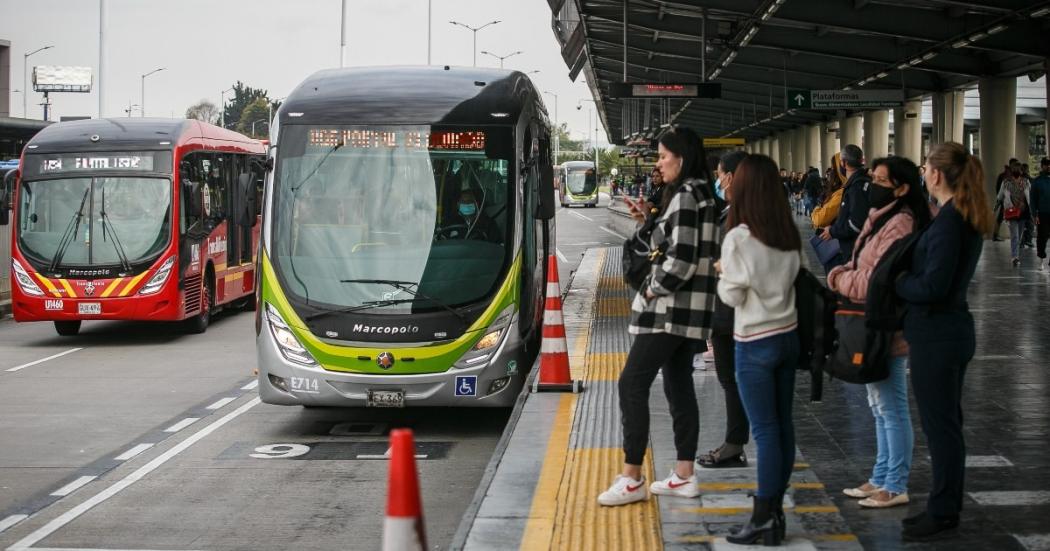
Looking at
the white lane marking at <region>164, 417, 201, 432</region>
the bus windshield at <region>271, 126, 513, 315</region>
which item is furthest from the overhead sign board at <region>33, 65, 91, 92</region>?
the bus windshield at <region>271, 126, 513, 315</region>

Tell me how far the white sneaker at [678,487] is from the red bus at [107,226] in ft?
38.8

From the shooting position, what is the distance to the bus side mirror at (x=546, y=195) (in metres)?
12.3

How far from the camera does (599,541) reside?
644cm

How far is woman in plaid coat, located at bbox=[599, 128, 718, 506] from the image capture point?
681 centimetres

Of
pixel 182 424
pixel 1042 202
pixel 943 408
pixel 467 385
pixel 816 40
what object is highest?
pixel 816 40

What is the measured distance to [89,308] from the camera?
691 inches

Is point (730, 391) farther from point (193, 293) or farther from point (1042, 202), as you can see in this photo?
point (1042, 202)

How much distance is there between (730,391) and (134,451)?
194 inches

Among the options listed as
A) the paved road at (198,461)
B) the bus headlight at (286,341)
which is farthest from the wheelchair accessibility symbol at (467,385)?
the bus headlight at (286,341)

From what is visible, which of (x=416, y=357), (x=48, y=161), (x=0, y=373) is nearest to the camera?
(x=416, y=357)

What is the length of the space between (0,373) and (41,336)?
13.5 feet

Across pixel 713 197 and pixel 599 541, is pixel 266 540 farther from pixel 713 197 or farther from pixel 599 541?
pixel 713 197

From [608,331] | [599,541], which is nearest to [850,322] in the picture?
[599,541]

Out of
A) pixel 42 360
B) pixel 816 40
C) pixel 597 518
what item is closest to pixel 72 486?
pixel 597 518
